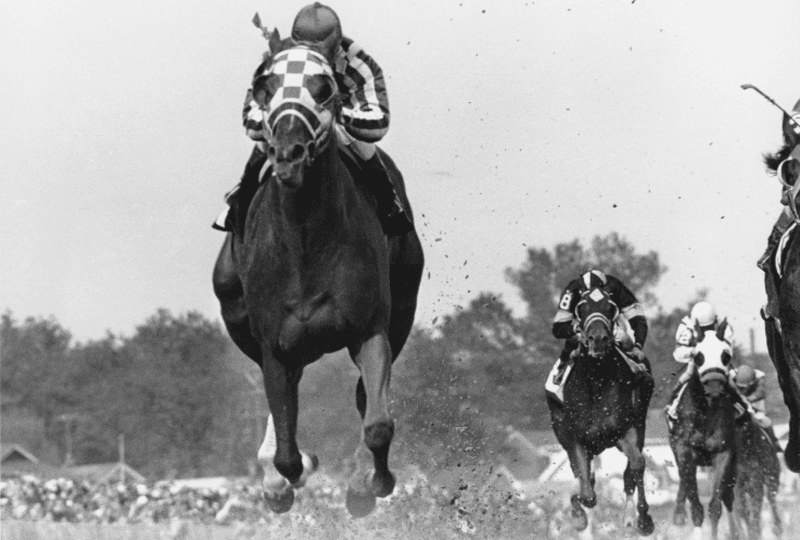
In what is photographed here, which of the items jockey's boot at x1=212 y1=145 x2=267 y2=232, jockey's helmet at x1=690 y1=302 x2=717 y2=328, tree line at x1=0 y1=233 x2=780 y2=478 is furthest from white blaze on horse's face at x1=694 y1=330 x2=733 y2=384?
jockey's boot at x1=212 y1=145 x2=267 y2=232

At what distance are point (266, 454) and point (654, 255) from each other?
771 inches

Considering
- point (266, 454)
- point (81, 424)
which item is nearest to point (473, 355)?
point (81, 424)

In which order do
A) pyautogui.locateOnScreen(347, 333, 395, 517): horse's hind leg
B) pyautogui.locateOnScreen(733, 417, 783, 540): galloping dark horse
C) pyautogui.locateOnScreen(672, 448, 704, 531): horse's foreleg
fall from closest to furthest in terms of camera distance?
pyautogui.locateOnScreen(347, 333, 395, 517): horse's hind leg
pyautogui.locateOnScreen(672, 448, 704, 531): horse's foreleg
pyautogui.locateOnScreen(733, 417, 783, 540): galloping dark horse

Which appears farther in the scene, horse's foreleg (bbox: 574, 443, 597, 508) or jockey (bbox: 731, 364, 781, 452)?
jockey (bbox: 731, 364, 781, 452)

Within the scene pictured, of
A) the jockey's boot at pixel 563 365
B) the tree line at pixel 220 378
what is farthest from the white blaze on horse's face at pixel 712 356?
Result: the tree line at pixel 220 378

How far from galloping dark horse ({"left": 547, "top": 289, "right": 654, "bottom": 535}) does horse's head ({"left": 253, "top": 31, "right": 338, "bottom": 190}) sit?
6664 millimetres

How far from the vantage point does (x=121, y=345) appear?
2702 cm

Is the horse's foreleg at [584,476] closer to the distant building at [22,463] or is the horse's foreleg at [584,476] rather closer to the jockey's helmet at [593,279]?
the jockey's helmet at [593,279]

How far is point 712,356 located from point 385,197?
23.1 ft

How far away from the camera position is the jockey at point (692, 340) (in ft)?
56.9

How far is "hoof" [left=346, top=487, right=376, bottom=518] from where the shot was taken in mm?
10195

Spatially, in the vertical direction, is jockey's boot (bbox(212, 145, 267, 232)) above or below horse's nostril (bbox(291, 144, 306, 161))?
above

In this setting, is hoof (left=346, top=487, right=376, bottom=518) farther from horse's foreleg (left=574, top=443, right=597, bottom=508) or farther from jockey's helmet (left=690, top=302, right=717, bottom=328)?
jockey's helmet (left=690, top=302, right=717, bottom=328)

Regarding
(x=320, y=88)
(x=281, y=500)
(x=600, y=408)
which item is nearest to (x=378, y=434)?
(x=281, y=500)
